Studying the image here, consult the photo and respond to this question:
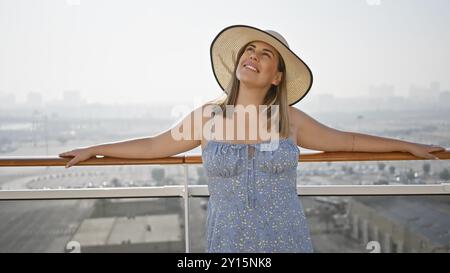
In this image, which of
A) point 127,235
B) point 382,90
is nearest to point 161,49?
point 382,90

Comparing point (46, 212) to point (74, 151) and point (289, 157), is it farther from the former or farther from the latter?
point (289, 157)

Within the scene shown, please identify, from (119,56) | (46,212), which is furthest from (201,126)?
(119,56)

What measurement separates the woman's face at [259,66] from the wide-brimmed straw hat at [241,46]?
33mm

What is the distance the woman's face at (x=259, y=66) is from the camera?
5.62 ft

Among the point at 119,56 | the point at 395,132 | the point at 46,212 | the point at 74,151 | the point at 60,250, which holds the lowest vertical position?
the point at 395,132

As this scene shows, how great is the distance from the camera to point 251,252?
165 cm

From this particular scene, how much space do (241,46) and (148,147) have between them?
60 centimetres

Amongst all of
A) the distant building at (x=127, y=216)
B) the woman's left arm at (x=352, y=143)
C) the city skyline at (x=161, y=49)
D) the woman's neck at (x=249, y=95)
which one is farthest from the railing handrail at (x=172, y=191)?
the city skyline at (x=161, y=49)

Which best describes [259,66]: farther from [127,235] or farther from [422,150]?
[127,235]

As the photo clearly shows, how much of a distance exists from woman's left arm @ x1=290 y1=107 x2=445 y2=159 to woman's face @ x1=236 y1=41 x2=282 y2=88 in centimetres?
16

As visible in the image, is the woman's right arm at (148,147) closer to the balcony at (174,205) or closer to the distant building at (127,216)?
the balcony at (174,205)

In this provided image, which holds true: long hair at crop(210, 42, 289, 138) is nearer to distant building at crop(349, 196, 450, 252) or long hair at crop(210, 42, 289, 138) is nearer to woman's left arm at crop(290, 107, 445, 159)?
woman's left arm at crop(290, 107, 445, 159)

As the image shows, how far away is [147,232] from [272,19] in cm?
1146

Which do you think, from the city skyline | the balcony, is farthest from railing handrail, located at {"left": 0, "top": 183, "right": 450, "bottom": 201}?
the city skyline
